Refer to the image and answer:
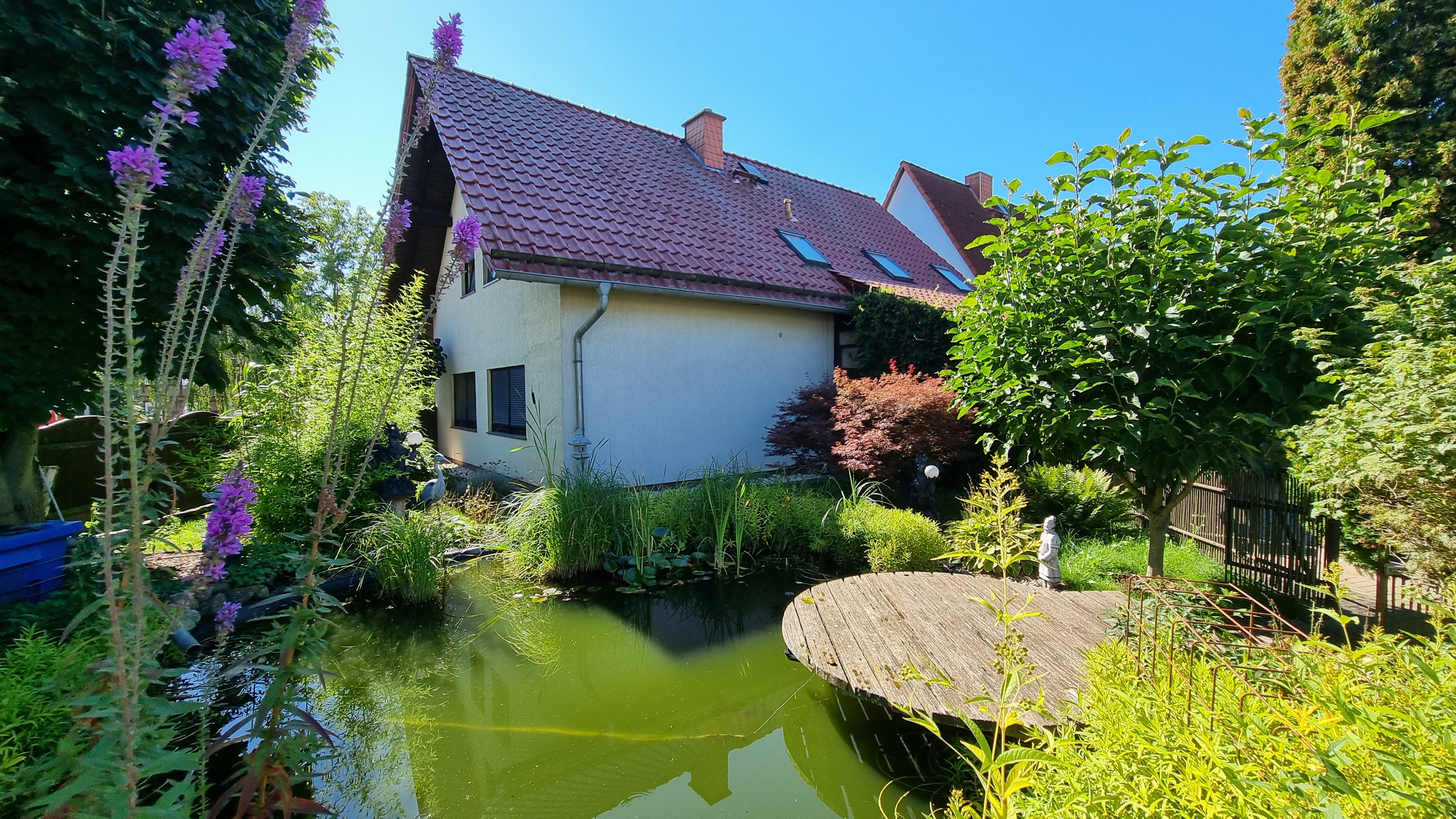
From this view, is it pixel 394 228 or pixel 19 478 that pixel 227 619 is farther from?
pixel 19 478

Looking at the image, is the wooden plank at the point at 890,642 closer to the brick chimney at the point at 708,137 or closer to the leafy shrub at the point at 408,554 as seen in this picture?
the leafy shrub at the point at 408,554

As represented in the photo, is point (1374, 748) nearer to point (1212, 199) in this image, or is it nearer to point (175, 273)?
point (1212, 199)

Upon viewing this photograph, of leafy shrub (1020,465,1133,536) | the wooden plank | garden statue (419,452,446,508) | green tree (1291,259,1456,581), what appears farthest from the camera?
garden statue (419,452,446,508)

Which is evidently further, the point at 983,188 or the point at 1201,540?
the point at 983,188

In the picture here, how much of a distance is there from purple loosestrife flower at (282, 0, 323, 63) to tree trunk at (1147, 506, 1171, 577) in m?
4.57

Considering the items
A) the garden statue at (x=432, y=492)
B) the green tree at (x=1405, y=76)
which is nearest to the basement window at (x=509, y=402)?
the garden statue at (x=432, y=492)

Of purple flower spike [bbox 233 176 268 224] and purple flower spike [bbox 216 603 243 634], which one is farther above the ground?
purple flower spike [bbox 233 176 268 224]

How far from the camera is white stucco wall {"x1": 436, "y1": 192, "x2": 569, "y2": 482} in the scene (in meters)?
7.71

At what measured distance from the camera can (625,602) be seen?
525cm

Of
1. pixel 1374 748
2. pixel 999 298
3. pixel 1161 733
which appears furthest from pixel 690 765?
pixel 999 298

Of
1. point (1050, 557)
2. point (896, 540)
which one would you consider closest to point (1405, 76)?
point (1050, 557)

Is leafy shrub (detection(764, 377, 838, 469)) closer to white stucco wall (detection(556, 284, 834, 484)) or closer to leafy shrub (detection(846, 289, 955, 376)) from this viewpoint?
white stucco wall (detection(556, 284, 834, 484))

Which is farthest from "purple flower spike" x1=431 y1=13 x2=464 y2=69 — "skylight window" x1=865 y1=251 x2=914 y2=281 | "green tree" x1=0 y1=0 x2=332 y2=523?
"skylight window" x1=865 y1=251 x2=914 y2=281

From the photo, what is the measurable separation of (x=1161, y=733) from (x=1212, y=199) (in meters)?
2.81
